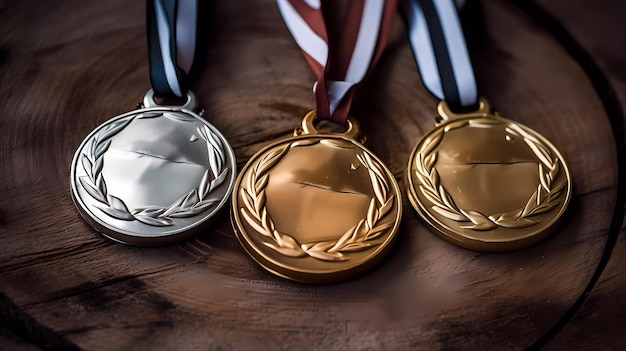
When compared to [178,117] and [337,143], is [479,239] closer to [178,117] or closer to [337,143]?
[337,143]

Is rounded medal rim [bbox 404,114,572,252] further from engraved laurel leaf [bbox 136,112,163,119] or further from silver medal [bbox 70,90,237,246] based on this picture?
engraved laurel leaf [bbox 136,112,163,119]

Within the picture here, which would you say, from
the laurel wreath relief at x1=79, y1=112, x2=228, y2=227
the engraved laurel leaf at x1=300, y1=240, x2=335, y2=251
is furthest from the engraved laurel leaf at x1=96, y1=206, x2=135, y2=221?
the engraved laurel leaf at x1=300, y1=240, x2=335, y2=251

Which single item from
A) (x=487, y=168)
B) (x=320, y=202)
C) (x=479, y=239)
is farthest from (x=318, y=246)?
(x=487, y=168)

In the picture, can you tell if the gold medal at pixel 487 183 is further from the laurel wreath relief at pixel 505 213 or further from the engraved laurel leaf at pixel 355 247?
the engraved laurel leaf at pixel 355 247

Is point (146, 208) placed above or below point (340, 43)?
below

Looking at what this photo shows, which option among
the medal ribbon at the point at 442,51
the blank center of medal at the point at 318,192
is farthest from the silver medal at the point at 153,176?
the medal ribbon at the point at 442,51

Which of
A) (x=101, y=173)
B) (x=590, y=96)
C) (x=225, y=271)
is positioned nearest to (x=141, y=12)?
(x=101, y=173)
